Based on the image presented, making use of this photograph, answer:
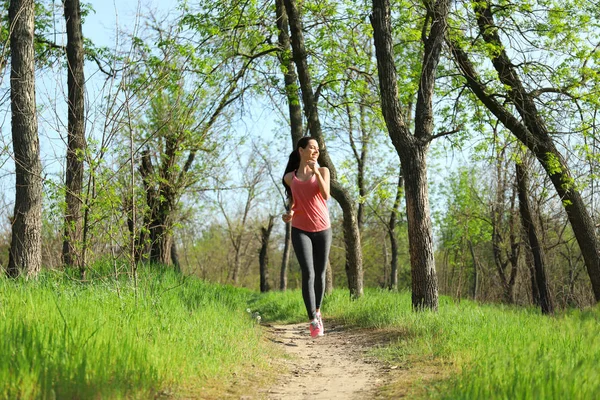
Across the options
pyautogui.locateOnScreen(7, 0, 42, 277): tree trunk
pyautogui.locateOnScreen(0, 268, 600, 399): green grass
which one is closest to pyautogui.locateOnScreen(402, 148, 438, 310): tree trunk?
pyautogui.locateOnScreen(0, 268, 600, 399): green grass

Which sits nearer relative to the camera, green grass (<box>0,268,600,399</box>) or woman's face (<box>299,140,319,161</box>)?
green grass (<box>0,268,600,399</box>)

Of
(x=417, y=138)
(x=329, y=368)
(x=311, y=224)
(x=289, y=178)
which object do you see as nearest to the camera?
(x=329, y=368)

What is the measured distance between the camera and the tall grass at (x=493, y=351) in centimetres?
375

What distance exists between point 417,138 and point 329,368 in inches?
153

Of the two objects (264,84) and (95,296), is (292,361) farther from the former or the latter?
(264,84)

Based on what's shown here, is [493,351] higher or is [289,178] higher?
[289,178]

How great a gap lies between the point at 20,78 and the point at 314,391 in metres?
Result: 5.80

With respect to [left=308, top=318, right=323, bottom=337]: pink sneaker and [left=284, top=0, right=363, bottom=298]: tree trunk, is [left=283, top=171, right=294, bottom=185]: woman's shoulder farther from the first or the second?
[left=284, top=0, right=363, bottom=298]: tree trunk

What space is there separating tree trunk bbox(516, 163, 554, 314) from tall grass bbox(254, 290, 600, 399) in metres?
6.22

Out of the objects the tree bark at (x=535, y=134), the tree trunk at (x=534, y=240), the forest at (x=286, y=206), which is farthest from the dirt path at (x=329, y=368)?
the tree trunk at (x=534, y=240)

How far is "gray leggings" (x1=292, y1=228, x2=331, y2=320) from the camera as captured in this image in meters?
7.12

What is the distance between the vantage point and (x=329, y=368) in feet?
20.0

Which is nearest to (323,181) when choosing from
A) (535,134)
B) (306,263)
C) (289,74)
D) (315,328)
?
(306,263)

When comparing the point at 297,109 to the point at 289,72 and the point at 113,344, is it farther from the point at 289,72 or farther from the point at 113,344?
the point at 113,344
